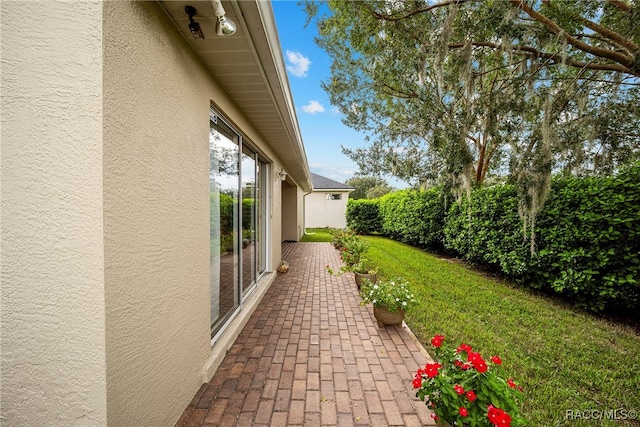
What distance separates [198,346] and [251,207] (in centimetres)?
240

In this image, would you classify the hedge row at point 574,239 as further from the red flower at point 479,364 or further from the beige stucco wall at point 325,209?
the beige stucco wall at point 325,209

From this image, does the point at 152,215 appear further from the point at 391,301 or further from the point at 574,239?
the point at 574,239

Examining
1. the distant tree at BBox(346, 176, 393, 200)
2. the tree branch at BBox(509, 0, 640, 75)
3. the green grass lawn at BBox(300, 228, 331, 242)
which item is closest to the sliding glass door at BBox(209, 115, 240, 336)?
the tree branch at BBox(509, 0, 640, 75)

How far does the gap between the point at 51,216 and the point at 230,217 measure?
206cm

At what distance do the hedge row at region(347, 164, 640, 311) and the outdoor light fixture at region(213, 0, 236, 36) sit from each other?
17.3 feet

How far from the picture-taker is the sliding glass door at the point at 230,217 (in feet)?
9.32

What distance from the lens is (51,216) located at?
1.22m

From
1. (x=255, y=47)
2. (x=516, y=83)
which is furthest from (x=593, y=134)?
(x=255, y=47)

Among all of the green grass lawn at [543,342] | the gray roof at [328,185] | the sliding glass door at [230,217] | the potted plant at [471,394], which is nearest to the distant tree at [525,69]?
the green grass lawn at [543,342]

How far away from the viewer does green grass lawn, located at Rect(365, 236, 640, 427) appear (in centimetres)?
225

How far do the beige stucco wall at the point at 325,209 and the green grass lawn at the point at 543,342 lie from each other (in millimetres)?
14289

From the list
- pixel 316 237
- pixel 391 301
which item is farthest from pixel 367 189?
pixel 391 301

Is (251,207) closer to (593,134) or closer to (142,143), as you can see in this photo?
(142,143)

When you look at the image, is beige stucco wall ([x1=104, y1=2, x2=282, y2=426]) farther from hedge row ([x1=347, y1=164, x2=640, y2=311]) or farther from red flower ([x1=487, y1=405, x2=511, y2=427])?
hedge row ([x1=347, y1=164, x2=640, y2=311])
